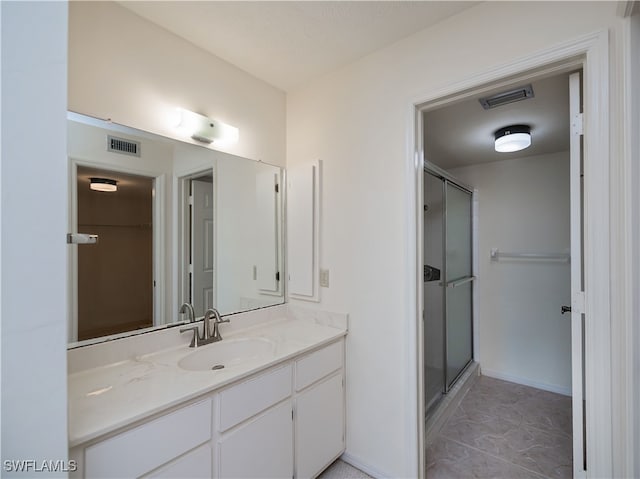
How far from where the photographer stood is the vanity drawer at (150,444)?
88cm

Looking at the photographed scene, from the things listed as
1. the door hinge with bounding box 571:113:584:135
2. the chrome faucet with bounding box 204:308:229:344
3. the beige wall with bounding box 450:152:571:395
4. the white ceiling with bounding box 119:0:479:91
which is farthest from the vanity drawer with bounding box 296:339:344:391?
the beige wall with bounding box 450:152:571:395

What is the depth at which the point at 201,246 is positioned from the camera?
1.76 meters

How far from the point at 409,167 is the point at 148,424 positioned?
5.19 ft

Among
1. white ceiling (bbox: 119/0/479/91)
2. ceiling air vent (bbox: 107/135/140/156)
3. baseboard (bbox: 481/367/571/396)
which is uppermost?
white ceiling (bbox: 119/0/479/91)

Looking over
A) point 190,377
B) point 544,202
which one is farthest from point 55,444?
point 544,202

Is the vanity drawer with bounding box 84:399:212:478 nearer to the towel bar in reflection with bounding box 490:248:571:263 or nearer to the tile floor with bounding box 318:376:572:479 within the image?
the tile floor with bounding box 318:376:572:479

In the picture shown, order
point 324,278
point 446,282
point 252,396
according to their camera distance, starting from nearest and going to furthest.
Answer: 1. point 252,396
2. point 324,278
3. point 446,282

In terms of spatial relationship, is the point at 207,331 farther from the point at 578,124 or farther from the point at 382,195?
the point at 578,124

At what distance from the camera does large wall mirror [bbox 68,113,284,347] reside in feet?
4.20

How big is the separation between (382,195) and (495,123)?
1287 millimetres

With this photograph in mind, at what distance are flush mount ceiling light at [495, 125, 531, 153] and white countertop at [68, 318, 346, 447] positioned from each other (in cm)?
205

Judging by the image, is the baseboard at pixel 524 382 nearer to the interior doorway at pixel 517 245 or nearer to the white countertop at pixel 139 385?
the interior doorway at pixel 517 245

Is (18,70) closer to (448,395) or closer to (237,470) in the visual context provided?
(237,470)

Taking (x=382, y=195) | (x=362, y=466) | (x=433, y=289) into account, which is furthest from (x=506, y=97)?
(x=362, y=466)
